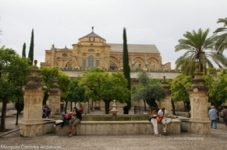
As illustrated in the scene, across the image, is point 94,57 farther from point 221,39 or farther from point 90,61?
point 221,39

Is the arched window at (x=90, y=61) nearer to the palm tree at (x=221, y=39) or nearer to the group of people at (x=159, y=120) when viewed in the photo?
the palm tree at (x=221, y=39)

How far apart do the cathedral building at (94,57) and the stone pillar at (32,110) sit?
4216 centimetres

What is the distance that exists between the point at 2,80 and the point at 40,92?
241 centimetres

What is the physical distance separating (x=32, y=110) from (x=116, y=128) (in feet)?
12.5

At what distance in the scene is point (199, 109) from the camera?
9750mm

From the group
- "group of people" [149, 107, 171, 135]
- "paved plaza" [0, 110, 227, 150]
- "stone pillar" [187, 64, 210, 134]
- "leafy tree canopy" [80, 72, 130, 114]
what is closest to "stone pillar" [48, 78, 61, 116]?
"leafy tree canopy" [80, 72, 130, 114]

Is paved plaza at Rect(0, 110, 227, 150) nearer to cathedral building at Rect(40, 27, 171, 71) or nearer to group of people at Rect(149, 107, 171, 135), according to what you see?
group of people at Rect(149, 107, 171, 135)

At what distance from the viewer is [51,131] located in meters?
9.95

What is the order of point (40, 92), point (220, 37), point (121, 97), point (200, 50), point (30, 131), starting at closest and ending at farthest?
point (30, 131) < point (40, 92) < point (220, 37) < point (200, 50) < point (121, 97)

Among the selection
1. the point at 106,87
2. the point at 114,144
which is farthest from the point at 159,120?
the point at 106,87

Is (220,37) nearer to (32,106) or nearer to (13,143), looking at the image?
(32,106)

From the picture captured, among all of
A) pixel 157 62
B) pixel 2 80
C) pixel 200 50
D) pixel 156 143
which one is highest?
pixel 157 62

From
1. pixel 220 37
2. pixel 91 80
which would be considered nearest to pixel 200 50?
pixel 220 37

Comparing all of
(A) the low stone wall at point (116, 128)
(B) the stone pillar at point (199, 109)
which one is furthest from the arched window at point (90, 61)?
(A) the low stone wall at point (116, 128)
